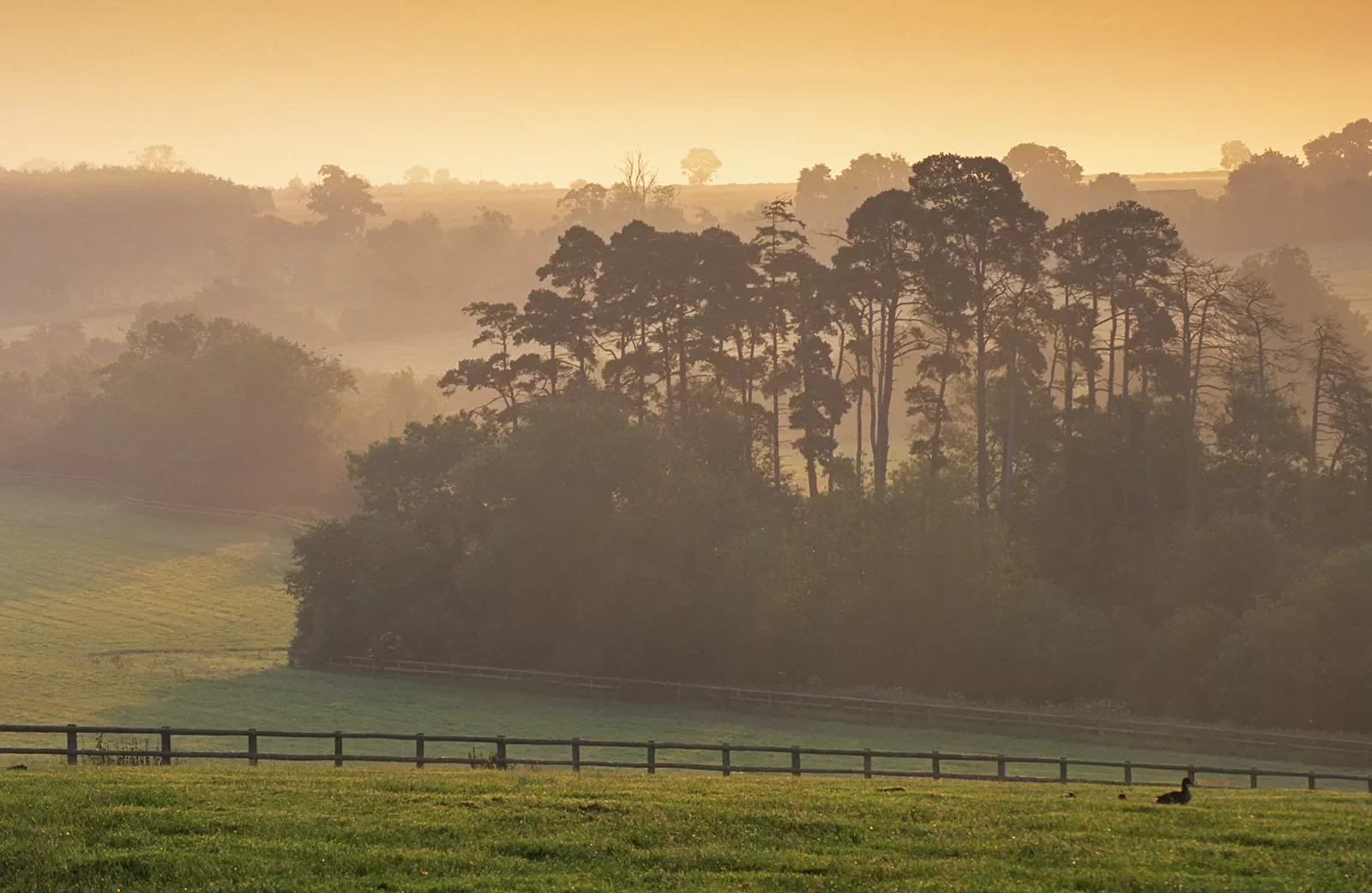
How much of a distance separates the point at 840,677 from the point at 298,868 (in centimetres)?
4884

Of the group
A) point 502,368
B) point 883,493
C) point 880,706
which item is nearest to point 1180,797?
point 880,706

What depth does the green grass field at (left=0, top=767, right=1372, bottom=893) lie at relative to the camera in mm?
19938

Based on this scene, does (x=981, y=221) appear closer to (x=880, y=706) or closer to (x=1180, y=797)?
(x=880, y=706)

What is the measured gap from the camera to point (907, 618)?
221 feet

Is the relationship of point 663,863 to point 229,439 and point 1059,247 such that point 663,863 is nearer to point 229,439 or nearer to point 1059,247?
point 1059,247

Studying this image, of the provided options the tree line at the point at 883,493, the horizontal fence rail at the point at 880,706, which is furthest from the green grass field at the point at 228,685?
the tree line at the point at 883,493

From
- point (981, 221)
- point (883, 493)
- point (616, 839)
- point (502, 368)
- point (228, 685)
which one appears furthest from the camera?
point (502, 368)

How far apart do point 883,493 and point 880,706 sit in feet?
50.3

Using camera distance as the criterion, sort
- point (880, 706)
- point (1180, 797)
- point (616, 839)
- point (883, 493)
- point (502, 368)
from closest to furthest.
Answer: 1. point (616, 839)
2. point (1180, 797)
3. point (880, 706)
4. point (883, 493)
5. point (502, 368)

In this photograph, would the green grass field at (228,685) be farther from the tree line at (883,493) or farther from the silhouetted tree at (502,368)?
the silhouetted tree at (502,368)

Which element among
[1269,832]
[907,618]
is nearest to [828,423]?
[907,618]

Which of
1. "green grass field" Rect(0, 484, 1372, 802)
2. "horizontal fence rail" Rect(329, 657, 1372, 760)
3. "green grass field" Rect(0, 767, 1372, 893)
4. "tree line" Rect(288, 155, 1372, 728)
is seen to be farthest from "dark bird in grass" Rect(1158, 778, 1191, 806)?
"tree line" Rect(288, 155, 1372, 728)

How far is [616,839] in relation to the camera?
22062 millimetres

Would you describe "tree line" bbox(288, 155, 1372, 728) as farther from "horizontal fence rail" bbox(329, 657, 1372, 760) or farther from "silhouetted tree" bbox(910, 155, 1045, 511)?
"horizontal fence rail" bbox(329, 657, 1372, 760)
